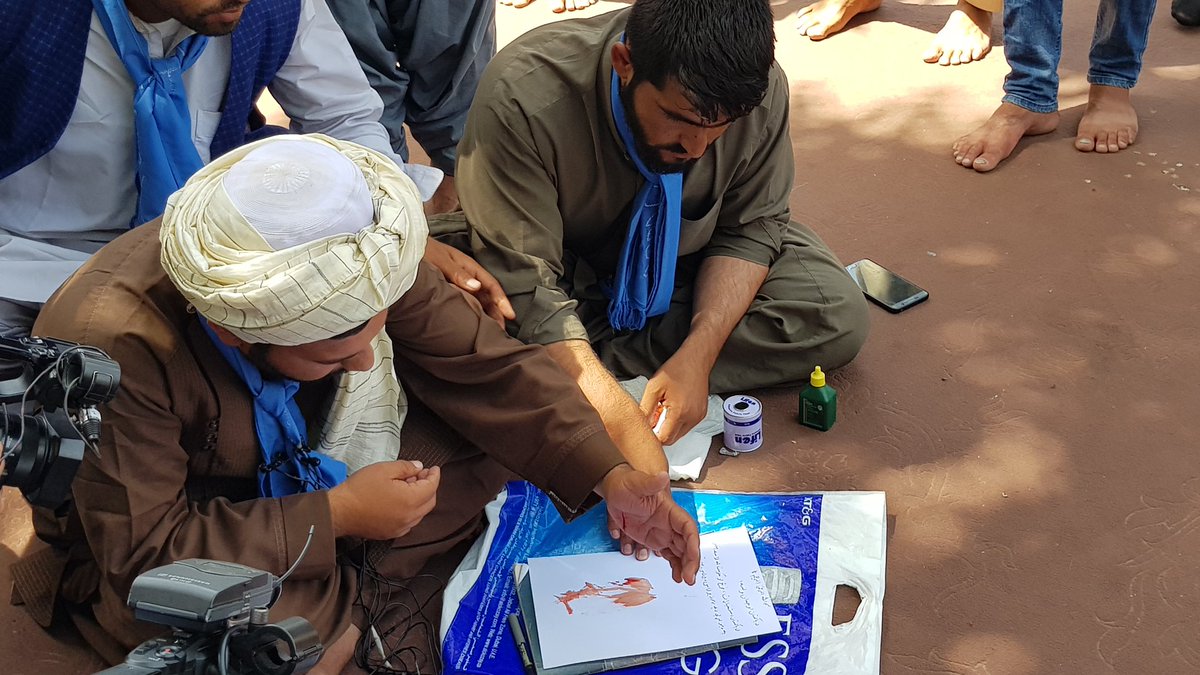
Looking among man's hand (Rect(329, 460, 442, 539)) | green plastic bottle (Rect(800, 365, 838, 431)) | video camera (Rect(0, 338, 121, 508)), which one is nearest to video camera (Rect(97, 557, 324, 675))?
video camera (Rect(0, 338, 121, 508))

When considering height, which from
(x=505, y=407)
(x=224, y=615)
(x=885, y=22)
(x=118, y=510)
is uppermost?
(x=224, y=615)

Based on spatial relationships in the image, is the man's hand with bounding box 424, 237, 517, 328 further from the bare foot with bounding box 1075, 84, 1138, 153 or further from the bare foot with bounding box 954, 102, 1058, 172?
the bare foot with bounding box 1075, 84, 1138, 153

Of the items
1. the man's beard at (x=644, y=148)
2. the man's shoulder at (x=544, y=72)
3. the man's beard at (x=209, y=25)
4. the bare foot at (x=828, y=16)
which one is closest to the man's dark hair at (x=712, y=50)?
the man's beard at (x=644, y=148)

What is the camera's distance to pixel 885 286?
351 centimetres

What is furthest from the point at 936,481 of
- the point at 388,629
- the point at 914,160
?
the point at 914,160

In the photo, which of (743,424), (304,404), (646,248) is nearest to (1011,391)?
(743,424)

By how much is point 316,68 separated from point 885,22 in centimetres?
295

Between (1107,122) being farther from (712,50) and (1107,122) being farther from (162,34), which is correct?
(162,34)

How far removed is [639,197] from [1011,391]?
3.54 feet

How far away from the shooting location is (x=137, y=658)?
1.31 meters

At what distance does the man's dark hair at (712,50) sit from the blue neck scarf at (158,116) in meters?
1.02

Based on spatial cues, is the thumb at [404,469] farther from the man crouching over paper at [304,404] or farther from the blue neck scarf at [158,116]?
the blue neck scarf at [158,116]

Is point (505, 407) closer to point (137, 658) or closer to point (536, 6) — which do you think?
point (137, 658)

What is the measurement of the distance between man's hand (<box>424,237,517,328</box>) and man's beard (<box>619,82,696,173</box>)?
1.49ft
